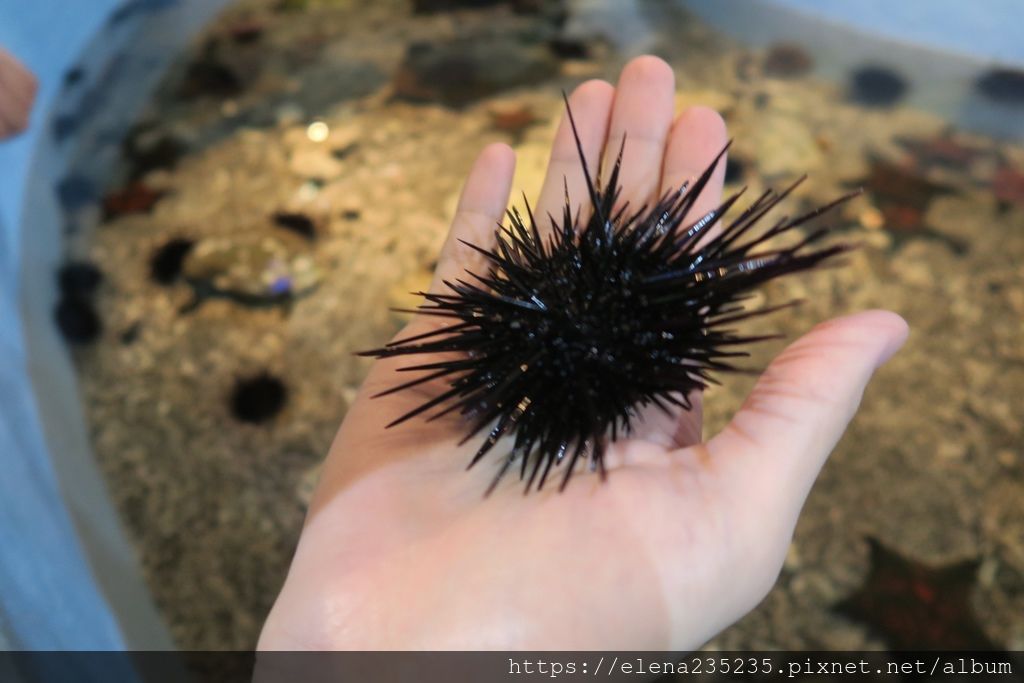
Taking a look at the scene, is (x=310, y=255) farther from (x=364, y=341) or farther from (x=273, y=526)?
(x=273, y=526)

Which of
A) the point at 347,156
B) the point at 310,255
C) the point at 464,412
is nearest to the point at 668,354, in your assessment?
the point at 464,412

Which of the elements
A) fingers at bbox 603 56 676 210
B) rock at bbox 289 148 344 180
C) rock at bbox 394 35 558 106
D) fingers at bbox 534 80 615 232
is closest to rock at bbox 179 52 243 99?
rock at bbox 289 148 344 180

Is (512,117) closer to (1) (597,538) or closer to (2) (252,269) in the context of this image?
(2) (252,269)

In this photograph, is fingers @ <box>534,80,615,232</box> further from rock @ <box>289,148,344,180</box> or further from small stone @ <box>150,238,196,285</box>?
small stone @ <box>150,238,196,285</box>

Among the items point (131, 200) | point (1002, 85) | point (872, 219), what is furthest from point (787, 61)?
point (131, 200)

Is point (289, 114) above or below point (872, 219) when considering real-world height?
below

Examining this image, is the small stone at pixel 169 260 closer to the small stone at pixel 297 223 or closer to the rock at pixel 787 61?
the small stone at pixel 297 223
